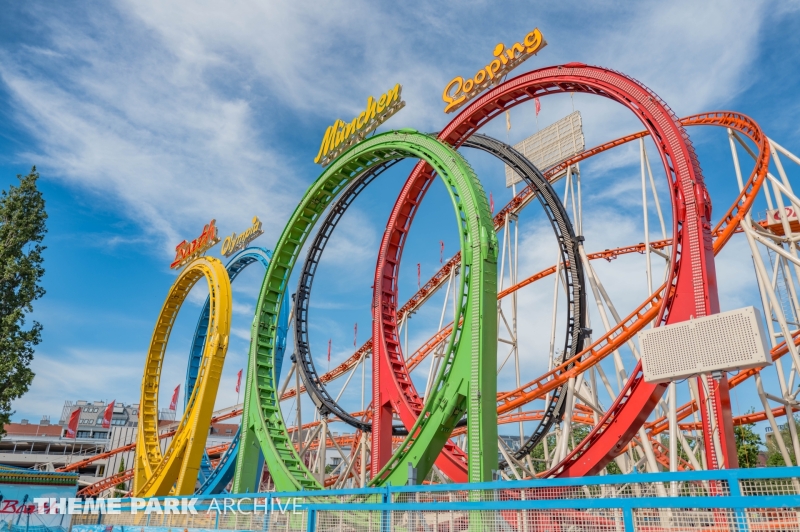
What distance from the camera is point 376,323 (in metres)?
13.9

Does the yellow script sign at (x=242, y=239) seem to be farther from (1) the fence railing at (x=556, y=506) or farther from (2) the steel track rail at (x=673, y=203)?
(1) the fence railing at (x=556, y=506)

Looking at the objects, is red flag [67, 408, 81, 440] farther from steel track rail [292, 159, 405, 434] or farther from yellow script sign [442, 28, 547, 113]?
yellow script sign [442, 28, 547, 113]

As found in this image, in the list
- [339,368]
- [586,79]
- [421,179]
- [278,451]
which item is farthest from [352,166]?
[339,368]

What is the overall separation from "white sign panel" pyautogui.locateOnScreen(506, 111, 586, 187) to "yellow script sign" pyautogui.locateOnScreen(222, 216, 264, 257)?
9305 millimetres

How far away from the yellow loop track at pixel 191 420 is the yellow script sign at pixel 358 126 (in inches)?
194

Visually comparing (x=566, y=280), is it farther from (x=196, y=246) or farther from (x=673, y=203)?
(x=196, y=246)

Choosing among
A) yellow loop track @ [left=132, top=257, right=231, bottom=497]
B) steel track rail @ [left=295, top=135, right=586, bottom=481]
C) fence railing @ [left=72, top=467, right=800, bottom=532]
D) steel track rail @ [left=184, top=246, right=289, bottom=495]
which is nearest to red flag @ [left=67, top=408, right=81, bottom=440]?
steel track rail @ [left=184, top=246, right=289, bottom=495]

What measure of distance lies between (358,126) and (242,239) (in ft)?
27.5

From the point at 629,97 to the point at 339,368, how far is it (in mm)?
17543

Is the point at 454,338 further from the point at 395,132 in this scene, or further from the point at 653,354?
the point at 395,132

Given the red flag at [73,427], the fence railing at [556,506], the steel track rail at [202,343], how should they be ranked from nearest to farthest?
the fence railing at [556,506] → the steel track rail at [202,343] → the red flag at [73,427]

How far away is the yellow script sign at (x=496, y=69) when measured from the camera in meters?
12.7

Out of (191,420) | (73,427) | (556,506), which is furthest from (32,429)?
(556,506)

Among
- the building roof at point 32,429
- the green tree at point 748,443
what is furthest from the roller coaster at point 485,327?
the building roof at point 32,429
